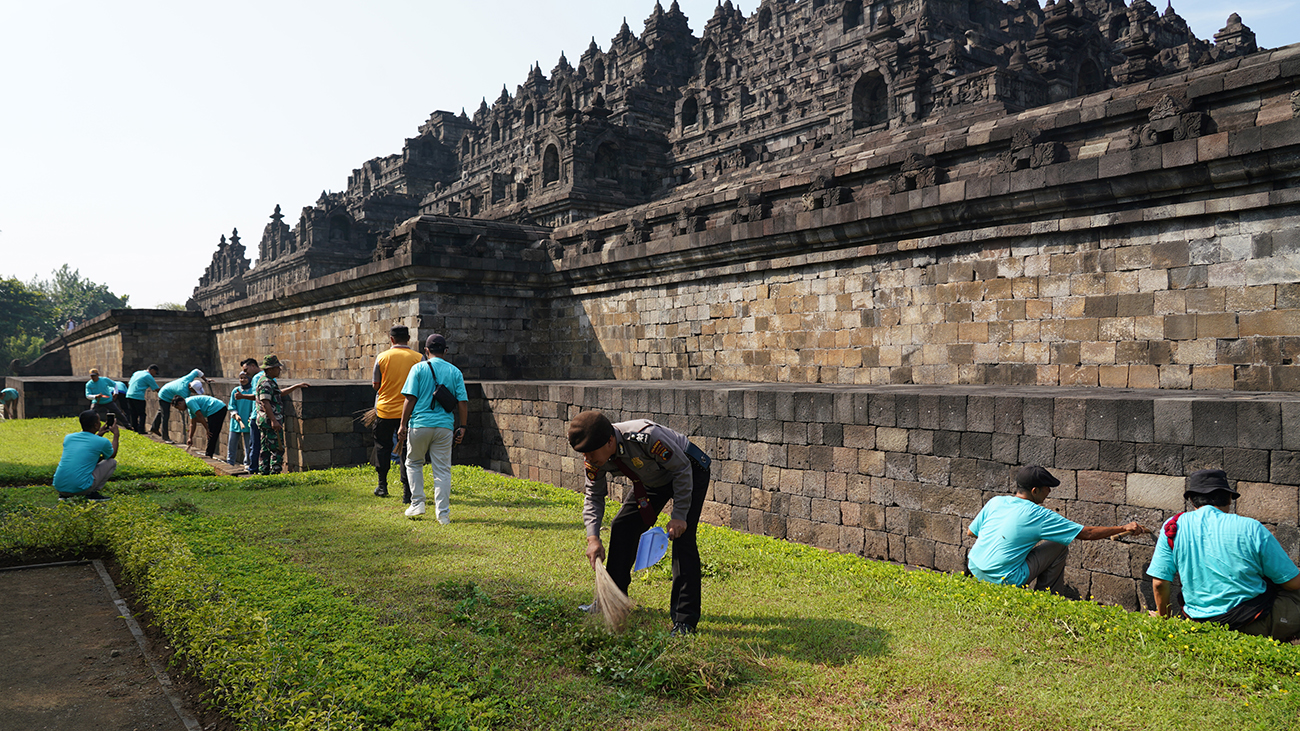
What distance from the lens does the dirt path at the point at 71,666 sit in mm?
3393

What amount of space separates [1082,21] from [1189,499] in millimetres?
20839

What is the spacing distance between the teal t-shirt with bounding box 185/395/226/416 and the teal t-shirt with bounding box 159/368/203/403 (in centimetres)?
119

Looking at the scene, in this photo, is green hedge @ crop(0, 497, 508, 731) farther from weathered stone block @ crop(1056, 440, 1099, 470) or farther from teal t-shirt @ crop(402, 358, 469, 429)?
weathered stone block @ crop(1056, 440, 1099, 470)

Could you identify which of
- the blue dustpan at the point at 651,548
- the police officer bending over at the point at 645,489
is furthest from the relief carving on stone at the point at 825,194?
the blue dustpan at the point at 651,548

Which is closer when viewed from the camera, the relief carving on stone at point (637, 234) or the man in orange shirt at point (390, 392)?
the man in orange shirt at point (390, 392)

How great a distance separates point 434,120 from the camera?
50.4 m

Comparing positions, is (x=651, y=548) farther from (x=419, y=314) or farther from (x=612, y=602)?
(x=419, y=314)

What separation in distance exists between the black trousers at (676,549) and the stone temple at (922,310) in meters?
2.51

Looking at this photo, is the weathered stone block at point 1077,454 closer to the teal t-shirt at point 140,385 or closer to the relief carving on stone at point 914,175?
the relief carving on stone at point 914,175

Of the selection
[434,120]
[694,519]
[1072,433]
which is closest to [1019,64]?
[1072,433]

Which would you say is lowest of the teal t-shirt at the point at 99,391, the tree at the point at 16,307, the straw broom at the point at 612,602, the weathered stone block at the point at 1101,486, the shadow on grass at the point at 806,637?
the shadow on grass at the point at 806,637

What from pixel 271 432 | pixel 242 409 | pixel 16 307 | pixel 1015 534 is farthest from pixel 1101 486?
pixel 16 307

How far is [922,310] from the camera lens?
9.25 metres

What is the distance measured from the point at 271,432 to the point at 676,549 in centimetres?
778
